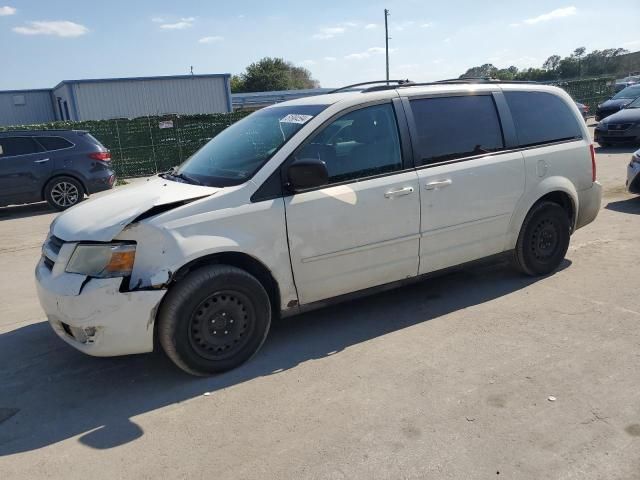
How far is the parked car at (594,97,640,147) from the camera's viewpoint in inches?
555

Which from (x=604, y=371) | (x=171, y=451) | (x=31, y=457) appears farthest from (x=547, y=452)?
(x=31, y=457)

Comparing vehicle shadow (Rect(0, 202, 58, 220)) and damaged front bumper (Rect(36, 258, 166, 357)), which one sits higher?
damaged front bumper (Rect(36, 258, 166, 357))

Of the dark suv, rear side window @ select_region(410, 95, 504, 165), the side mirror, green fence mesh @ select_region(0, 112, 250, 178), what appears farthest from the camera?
green fence mesh @ select_region(0, 112, 250, 178)

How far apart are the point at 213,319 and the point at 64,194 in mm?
9085

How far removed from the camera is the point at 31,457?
295cm

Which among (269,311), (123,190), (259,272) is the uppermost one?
(123,190)

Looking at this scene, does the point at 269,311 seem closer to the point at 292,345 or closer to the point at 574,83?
the point at 292,345

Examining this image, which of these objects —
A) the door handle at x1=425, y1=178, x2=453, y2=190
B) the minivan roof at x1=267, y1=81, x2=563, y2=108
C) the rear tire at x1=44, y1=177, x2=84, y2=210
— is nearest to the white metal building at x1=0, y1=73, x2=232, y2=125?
the rear tire at x1=44, y1=177, x2=84, y2=210

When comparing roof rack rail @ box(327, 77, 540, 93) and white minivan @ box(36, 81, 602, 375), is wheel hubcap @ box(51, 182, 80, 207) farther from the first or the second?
roof rack rail @ box(327, 77, 540, 93)

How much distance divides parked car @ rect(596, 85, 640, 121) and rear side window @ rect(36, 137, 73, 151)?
17179 millimetres

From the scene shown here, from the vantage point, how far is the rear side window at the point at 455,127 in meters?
4.45

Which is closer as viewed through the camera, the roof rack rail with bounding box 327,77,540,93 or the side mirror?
the side mirror

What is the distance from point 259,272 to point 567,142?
343 centimetres

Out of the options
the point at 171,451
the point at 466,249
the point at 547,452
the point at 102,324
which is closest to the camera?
the point at 547,452
